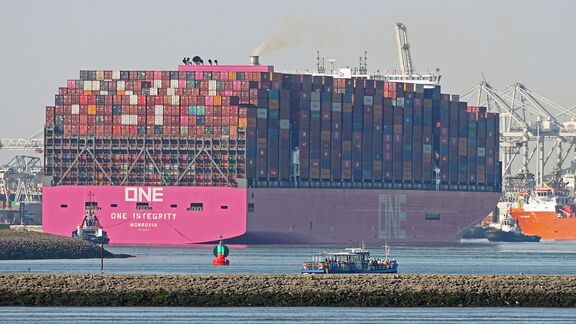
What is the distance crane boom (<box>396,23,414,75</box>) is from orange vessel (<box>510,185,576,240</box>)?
1959 cm

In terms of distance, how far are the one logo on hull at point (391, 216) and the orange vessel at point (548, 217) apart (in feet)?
126

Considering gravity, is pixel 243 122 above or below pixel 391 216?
above

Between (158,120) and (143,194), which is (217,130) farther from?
(143,194)

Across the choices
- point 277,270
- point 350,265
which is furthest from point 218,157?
point 350,265

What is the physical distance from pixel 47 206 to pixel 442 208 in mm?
32464

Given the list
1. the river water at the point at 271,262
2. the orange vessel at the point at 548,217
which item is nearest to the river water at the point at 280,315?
the river water at the point at 271,262

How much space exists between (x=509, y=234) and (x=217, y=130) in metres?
48.0

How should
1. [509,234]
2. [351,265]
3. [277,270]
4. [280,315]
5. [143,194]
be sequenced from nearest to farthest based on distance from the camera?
[280,315], [351,265], [277,270], [143,194], [509,234]

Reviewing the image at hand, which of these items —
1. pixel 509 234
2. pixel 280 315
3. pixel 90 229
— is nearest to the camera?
pixel 280 315


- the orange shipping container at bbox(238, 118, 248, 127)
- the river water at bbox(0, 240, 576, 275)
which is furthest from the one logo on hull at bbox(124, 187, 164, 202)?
the orange shipping container at bbox(238, 118, 248, 127)

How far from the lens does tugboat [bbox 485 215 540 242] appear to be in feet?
561

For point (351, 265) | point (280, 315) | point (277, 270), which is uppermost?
point (351, 265)

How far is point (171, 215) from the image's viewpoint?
13250 cm

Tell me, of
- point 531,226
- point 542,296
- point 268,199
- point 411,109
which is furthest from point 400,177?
point 542,296
